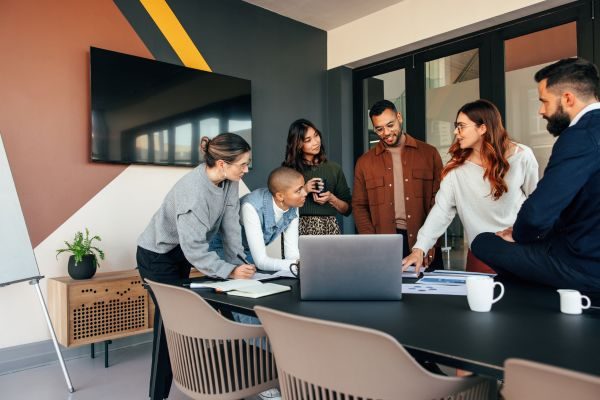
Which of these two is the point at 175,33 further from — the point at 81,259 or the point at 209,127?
the point at 81,259

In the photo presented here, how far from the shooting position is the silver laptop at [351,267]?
1439mm

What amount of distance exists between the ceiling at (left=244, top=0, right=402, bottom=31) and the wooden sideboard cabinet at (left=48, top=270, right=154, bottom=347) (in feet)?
9.29

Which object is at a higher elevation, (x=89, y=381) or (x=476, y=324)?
(x=476, y=324)

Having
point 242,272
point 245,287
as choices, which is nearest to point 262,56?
point 242,272

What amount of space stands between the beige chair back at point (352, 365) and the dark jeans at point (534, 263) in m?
0.58

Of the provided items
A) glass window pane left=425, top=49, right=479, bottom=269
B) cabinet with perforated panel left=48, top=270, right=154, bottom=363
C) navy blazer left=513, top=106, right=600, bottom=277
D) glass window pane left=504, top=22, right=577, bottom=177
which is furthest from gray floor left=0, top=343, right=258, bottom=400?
glass window pane left=504, top=22, right=577, bottom=177

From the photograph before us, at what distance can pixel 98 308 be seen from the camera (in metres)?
3.07

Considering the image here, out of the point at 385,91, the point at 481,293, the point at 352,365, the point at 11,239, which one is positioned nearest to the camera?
the point at 352,365

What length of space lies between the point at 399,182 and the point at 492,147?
86 centimetres

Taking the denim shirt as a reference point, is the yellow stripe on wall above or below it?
above

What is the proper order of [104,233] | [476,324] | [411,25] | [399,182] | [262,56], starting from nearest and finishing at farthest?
[476,324], [399,182], [104,233], [411,25], [262,56]

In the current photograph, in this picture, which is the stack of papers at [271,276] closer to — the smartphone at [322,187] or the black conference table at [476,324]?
the black conference table at [476,324]

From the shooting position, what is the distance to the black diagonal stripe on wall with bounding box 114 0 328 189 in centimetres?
397

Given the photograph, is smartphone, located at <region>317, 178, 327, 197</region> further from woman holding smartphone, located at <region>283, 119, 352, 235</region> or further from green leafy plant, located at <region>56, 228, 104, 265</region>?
green leafy plant, located at <region>56, 228, 104, 265</region>
